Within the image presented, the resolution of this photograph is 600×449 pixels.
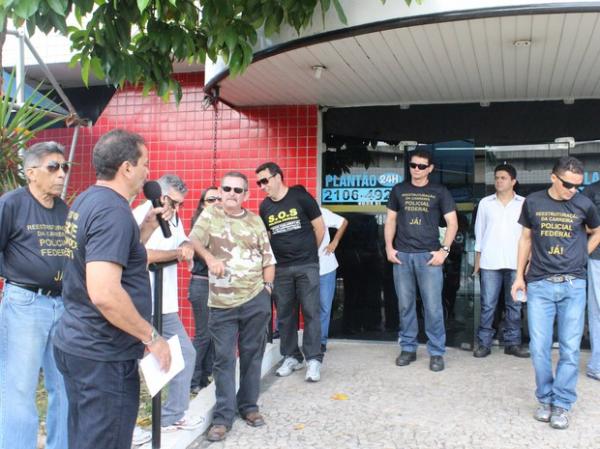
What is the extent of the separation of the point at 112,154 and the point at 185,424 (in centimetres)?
210

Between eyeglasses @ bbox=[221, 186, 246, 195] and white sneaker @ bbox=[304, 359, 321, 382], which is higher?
eyeglasses @ bbox=[221, 186, 246, 195]

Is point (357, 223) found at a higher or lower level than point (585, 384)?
higher

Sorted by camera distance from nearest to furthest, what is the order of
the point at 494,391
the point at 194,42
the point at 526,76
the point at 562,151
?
1. the point at 194,42
2. the point at 494,391
3. the point at 526,76
4. the point at 562,151

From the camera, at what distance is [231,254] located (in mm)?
3834

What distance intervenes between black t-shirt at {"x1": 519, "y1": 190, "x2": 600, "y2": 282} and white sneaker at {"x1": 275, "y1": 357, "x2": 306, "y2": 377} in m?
2.21

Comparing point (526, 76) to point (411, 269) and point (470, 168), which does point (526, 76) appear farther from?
point (411, 269)

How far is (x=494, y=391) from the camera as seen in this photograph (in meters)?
4.66

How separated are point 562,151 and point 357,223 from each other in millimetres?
2380

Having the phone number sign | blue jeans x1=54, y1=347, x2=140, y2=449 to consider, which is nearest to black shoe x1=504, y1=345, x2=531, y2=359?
the phone number sign

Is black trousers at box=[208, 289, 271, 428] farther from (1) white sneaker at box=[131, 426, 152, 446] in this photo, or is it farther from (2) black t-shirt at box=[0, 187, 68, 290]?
(2) black t-shirt at box=[0, 187, 68, 290]

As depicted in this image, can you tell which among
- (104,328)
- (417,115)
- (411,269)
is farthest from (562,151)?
(104,328)

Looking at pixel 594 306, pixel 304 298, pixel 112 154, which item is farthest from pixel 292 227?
pixel 594 306

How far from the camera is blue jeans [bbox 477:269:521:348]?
5.68m

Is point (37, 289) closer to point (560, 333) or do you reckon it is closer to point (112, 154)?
point (112, 154)
